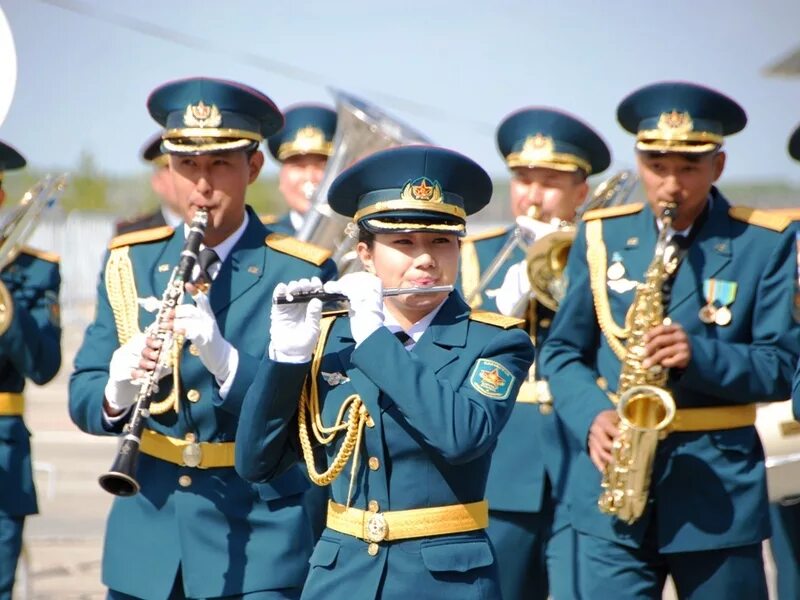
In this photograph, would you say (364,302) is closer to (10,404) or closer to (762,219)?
(762,219)

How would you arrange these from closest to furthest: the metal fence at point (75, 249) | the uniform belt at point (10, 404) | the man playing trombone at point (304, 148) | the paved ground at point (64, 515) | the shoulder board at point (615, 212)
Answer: the shoulder board at point (615, 212) → the uniform belt at point (10, 404) → the paved ground at point (64, 515) → the man playing trombone at point (304, 148) → the metal fence at point (75, 249)

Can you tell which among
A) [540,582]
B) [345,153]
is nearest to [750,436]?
[540,582]

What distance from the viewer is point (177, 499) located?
5316 millimetres

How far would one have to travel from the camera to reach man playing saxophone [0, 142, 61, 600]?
6.69m

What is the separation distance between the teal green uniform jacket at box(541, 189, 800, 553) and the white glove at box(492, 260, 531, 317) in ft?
3.32

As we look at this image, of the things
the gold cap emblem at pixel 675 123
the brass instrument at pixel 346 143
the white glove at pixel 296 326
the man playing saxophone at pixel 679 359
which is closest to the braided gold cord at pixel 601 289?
the man playing saxophone at pixel 679 359

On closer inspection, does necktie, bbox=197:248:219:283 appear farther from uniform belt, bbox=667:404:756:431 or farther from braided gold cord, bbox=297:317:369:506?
uniform belt, bbox=667:404:756:431

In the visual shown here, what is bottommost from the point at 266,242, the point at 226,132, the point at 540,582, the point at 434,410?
the point at 540,582

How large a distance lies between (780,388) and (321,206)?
134 inches

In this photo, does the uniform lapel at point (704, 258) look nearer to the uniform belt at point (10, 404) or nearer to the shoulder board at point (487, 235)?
the shoulder board at point (487, 235)

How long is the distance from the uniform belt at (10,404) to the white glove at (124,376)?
1.71 meters

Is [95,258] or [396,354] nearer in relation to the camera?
[396,354]

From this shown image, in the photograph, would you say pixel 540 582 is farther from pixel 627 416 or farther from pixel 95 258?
pixel 95 258

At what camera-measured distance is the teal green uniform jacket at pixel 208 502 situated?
Answer: 5.23 metres
